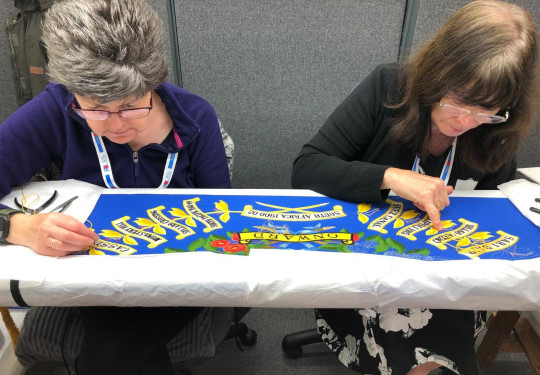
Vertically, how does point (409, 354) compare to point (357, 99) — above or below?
below

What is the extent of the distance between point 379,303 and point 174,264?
1.10 feet

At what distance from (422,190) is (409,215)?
→ 61 millimetres

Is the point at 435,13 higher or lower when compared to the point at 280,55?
higher

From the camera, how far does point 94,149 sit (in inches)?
35.7

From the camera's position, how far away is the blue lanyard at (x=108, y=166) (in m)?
0.88

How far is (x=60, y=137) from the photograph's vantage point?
34.9 inches

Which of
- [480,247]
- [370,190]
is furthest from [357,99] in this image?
[480,247]

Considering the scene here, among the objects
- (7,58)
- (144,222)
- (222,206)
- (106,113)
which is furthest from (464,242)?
(7,58)

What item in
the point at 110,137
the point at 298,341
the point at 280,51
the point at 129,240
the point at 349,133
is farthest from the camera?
the point at 280,51

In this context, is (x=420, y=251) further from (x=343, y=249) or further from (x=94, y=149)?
(x=94, y=149)

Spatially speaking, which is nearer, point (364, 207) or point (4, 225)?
point (4, 225)

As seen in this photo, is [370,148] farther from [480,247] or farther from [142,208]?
[142,208]

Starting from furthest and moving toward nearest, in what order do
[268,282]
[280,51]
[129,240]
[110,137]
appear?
[280,51] < [110,137] < [129,240] < [268,282]

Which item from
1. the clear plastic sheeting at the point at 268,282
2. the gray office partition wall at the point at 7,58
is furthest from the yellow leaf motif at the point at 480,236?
the gray office partition wall at the point at 7,58
